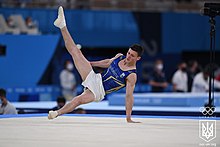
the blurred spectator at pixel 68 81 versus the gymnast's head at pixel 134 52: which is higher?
the gymnast's head at pixel 134 52

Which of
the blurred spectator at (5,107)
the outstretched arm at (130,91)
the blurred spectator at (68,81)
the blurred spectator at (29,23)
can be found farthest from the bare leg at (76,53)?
the blurred spectator at (29,23)

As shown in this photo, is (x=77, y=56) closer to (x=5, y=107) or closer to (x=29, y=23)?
(x=5, y=107)

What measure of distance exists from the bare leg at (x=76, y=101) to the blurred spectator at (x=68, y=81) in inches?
325

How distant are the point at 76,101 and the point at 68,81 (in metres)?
8.55

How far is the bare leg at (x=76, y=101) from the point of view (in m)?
8.98

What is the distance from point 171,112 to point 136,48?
4.13m

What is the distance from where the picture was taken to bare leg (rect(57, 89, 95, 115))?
8.98 meters

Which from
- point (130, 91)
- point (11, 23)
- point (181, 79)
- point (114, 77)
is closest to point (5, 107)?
point (114, 77)

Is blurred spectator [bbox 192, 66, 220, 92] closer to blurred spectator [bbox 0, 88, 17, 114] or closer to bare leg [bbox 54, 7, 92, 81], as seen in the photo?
blurred spectator [bbox 0, 88, 17, 114]

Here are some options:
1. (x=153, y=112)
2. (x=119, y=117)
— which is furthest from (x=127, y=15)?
(x=119, y=117)

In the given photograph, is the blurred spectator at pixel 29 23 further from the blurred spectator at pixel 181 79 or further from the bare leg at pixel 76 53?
the bare leg at pixel 76 53

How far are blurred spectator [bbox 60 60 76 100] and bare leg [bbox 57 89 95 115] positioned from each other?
27.1 feet

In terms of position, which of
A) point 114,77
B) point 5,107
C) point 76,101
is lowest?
point 5,107

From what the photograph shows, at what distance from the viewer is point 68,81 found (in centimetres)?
1753
